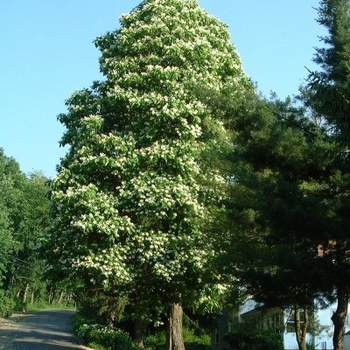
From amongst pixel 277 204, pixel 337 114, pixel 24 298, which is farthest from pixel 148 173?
pixel 24 298

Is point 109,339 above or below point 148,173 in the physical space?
below

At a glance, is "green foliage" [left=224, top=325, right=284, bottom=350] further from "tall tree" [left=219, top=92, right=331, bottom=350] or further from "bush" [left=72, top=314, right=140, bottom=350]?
"tall tree" [left=219, top=92, right=331, bottom=350]

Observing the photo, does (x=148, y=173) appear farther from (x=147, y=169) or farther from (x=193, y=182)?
(x=193, y=182)

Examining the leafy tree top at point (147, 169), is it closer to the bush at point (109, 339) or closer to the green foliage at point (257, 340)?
the bush at point (109, 339)

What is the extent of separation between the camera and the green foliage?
30.9 metres

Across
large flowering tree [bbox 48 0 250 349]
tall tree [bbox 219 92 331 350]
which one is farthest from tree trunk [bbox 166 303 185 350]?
tall tree [bbox 219 92 331 350]

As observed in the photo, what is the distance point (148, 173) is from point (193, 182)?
4.98ft

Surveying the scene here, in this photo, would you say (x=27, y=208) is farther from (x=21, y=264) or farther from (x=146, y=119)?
(x=146, y=119)

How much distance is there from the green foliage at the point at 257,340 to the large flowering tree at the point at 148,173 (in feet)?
35.2

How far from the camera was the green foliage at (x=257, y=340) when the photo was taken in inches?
1218

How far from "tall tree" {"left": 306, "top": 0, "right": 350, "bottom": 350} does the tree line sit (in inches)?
1.7

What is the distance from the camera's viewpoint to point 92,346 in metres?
27.3

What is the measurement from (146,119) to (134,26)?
4.50 m

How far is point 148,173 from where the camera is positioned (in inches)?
769
